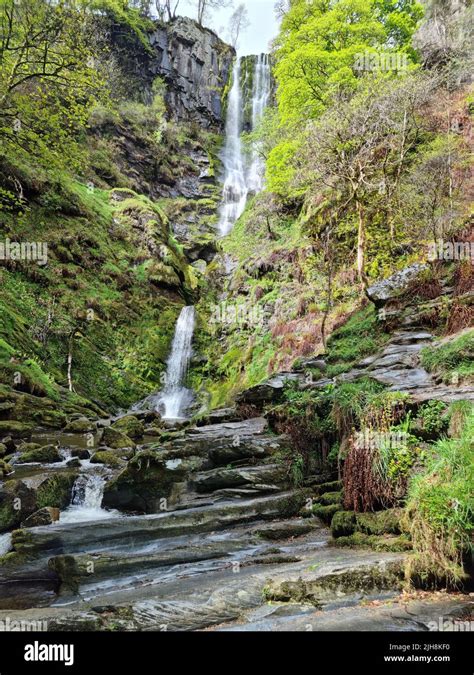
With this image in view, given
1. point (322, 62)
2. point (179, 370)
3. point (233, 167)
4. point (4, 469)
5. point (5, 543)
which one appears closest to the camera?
point (5, 543)

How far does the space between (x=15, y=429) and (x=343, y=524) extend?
36.3ft

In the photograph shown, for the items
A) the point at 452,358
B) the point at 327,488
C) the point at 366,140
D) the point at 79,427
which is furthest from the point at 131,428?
the point at 366,140

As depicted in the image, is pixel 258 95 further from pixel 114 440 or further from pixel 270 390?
pixel 114 440

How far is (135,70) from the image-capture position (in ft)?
153

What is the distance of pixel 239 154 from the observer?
48.3m

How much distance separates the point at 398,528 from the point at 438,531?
114 centimetres

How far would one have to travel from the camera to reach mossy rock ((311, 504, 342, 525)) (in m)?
6.56

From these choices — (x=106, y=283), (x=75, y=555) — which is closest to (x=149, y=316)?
(x=106, y=283)

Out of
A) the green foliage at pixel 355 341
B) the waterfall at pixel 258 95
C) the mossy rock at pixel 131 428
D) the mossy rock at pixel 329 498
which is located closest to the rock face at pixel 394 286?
the green foliage at pixel 355 341

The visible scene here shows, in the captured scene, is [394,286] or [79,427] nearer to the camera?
[394,286]

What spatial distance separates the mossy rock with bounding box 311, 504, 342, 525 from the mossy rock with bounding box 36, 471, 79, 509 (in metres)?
4.90

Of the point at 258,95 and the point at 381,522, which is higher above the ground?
the point at 258,95

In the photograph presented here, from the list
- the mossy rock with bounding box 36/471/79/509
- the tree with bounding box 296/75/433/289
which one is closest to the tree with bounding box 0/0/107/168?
the tree with bounding box 296/75/433/289
